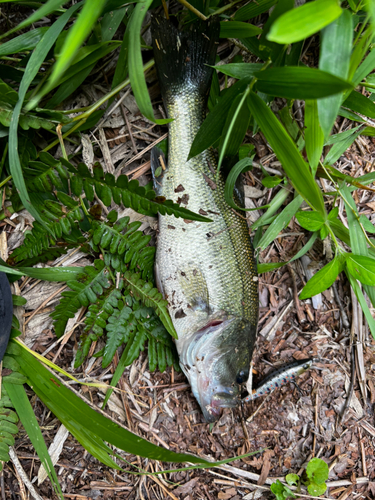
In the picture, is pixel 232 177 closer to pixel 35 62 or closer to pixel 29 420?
pixel 35 62

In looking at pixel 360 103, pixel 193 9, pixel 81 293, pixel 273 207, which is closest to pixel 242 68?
pixel 193 9

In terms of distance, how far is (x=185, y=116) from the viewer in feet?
6.44

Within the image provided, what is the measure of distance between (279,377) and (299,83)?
169 centimetres

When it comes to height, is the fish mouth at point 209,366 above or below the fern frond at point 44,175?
below

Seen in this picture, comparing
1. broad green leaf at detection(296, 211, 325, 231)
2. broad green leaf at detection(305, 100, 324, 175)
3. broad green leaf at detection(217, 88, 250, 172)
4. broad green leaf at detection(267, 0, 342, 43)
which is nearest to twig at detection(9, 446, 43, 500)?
broad green leaf at detection(217, 88, 250, 172)

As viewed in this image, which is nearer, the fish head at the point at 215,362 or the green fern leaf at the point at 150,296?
the green fern leaf at the point at 150,296

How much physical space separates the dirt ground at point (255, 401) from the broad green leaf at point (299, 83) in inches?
33.2

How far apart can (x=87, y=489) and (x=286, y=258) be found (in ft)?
6.14

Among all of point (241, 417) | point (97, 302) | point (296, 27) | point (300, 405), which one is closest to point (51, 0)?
point (296, 27)

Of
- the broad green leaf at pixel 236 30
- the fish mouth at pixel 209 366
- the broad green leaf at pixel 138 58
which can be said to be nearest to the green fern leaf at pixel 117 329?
the fish mouth at pixel 209 366

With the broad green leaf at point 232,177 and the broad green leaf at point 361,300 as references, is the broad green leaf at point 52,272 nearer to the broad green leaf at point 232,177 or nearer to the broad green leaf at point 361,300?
the broad green leaf at point 232,177

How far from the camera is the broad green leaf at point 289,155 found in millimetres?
1409

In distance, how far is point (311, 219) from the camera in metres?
1.89

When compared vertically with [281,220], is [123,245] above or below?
above
